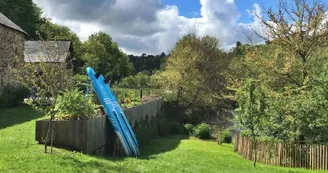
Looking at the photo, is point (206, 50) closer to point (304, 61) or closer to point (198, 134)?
point (198, 134)

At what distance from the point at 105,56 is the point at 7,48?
38.7 m

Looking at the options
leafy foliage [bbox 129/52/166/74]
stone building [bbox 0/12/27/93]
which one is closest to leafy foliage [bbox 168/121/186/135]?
stone building [bbox 0/12/27/93]

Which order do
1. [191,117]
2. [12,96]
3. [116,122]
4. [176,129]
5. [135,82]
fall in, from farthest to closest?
[135,82] < [191,117] < [176,129] < [12,96] < [116,122]

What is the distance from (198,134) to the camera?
27.5 m

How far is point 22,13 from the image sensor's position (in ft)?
179

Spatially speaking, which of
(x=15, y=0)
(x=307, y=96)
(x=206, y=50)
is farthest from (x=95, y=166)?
(x=15, y=0)

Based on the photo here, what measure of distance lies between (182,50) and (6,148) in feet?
105

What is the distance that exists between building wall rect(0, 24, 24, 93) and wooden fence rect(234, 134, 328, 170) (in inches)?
658

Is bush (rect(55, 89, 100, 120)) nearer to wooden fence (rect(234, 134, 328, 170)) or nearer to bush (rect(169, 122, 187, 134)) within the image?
wooden fence (rect(234, 134, 328, 170))

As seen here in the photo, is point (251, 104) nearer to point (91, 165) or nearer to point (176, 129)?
point (91, 165)

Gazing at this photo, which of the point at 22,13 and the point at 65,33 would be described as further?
the point at 65,33

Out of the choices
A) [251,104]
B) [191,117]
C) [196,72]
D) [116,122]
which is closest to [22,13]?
[196,72]

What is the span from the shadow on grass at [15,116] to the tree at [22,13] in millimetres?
31935

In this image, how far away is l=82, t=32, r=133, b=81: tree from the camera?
191 feet
